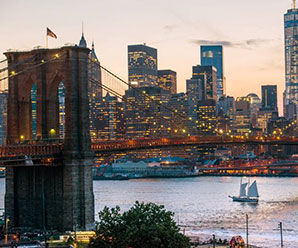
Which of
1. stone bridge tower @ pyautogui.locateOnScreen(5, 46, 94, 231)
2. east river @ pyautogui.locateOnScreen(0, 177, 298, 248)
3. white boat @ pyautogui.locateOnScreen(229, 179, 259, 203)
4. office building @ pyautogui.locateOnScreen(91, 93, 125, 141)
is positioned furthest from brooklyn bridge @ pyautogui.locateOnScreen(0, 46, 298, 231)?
office building @ pyautogui.locateOnScreen(91, 93, 125, 141)

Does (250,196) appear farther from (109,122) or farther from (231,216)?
(109,122)

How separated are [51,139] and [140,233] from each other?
17056mm

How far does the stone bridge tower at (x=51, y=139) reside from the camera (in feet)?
139

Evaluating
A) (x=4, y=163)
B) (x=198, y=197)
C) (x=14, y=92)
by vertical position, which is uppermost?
(x=14, y=92)

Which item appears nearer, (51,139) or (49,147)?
(49,147)

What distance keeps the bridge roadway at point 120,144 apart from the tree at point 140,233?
12.4 meters

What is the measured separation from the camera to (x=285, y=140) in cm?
9231

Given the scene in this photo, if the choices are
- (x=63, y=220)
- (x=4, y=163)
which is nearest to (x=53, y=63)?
(x=4, y=163)

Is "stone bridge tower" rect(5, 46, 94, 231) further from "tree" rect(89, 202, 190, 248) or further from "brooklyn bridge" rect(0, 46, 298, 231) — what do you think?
"tree" rect(89, 202, 190, 248)

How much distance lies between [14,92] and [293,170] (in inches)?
5610

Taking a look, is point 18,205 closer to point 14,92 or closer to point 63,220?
point 63,220

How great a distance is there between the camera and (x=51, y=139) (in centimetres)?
4456

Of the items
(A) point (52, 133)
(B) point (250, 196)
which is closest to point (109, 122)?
(B) point (250, 196)

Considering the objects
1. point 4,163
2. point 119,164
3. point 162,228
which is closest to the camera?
point 162,228
